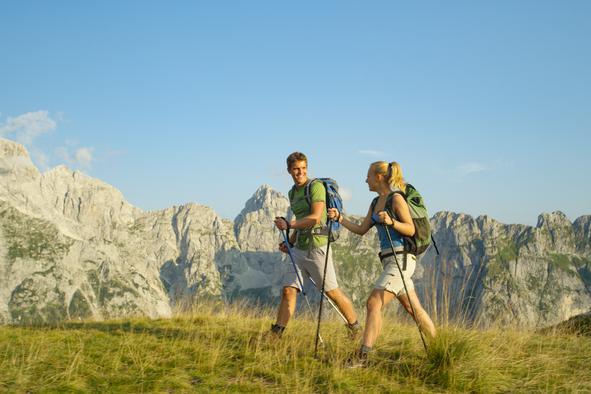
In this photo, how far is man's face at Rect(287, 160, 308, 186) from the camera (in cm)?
818

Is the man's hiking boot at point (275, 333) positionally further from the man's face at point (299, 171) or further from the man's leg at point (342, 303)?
the man's face at point (299, 171)

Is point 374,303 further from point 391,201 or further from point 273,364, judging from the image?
point 273,364

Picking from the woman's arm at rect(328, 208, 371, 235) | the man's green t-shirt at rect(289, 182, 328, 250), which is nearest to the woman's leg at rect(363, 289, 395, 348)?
the woman's arm at rect(328, 208, 371, 235)

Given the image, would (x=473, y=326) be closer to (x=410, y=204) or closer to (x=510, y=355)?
(x=510, y=355)

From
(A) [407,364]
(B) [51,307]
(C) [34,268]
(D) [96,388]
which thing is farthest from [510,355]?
(C) [34,268]

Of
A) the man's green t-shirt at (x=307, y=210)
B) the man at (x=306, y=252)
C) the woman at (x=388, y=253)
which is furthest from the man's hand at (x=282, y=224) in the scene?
the woman at (x=388, y=253)

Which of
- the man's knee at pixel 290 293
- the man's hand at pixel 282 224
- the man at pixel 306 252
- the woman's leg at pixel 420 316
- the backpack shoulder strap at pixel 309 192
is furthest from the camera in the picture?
the man's knee at pixel 290 293

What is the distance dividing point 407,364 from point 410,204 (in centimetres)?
261

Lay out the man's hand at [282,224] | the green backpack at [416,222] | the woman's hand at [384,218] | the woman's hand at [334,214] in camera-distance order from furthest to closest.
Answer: the man's hand at [282,224] → the woman's hand at [334,214] → the green backpack at [416,222] → the woman's hand at [384,218]

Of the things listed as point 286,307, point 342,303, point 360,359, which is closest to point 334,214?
point 342,303

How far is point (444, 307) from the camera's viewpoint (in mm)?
8172

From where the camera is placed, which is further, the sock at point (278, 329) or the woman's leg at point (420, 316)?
the sock at point (278, 329)

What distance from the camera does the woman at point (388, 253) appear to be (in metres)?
6.86

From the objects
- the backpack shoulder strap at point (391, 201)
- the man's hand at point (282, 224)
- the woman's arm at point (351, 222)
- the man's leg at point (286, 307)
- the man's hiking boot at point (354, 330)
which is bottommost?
the man's hiking boot at point (354, 330)
